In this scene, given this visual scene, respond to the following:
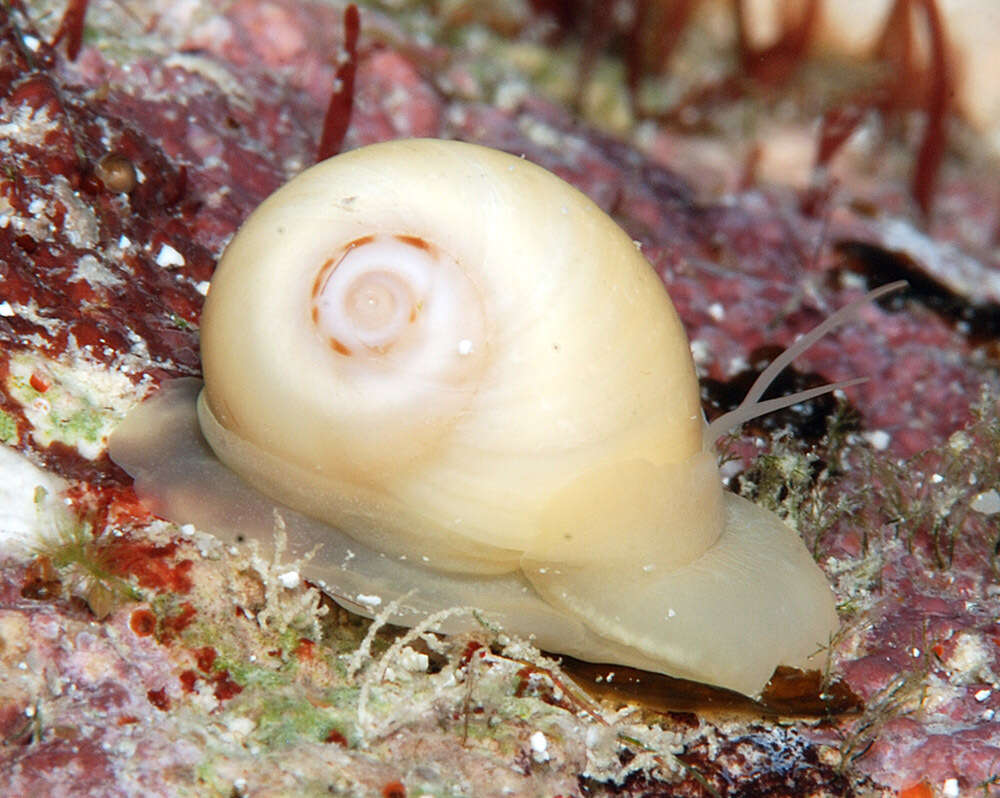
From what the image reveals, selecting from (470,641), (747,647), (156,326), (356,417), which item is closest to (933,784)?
(747,647)

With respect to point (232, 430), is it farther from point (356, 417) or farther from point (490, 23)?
point (490, 23)

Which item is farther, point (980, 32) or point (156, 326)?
point (980, 32)

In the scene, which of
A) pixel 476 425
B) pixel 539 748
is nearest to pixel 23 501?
→ pixel 476 425

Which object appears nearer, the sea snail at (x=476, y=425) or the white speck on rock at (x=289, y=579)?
the sea snail at (x=476, y=425)

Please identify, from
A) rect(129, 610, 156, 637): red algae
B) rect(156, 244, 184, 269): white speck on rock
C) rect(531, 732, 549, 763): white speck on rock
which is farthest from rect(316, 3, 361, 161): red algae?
rect(531, 732, 549, 763): white speck on rock

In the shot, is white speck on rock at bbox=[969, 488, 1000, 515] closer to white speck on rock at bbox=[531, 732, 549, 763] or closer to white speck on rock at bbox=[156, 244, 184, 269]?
white speck on rock at bbox=[531, 732, 549, 763]

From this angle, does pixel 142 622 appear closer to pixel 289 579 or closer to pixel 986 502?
pixel 289 579

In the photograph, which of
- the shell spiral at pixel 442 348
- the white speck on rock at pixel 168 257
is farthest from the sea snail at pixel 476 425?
the white speck on rock at pixel 168 257

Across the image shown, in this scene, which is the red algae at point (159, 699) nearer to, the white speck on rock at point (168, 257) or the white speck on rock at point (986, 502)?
the white speck on rock at point (168, 257)
